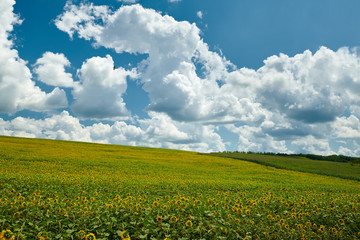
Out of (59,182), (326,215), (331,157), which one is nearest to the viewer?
(326,215)

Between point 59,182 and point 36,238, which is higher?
point 36,238

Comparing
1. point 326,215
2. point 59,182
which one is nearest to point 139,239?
point 326,215

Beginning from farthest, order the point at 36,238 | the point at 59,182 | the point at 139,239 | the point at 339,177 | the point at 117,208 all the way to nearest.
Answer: the point at 339,177, the point at 59,182, the point at 117,208, the point at 139,239, the point at 36,238

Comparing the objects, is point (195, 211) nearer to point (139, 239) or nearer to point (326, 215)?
point (139, 239)

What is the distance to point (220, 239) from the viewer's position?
702 cm

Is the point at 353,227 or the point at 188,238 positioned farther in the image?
the point at 353,227

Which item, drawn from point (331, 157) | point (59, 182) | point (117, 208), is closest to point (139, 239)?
point (117, 208)

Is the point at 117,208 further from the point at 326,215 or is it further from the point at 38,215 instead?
the point at 326,215

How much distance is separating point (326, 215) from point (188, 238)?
6.75 meters

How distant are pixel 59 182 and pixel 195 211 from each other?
1263cm

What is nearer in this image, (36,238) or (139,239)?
(36,238)

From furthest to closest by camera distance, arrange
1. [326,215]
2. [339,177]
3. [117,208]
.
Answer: [339,177] < [326,215] < [117,208]

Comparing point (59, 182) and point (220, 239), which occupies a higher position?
point (220, 239)

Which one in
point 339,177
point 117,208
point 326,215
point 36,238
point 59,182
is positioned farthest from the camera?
point 339,177
